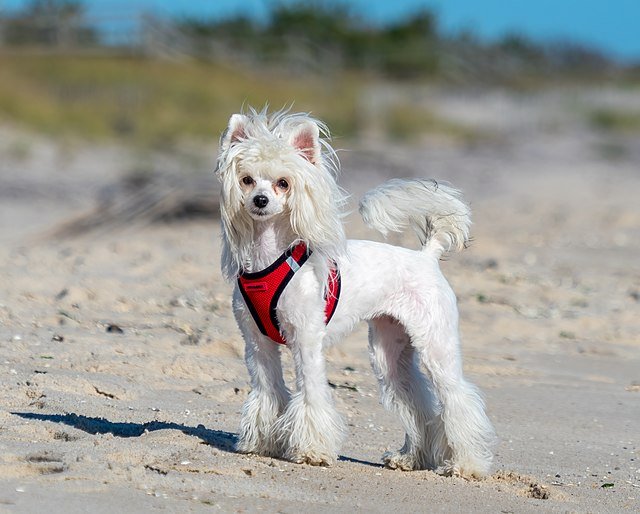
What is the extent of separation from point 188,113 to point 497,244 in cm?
1416

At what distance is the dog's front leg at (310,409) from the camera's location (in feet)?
16.9

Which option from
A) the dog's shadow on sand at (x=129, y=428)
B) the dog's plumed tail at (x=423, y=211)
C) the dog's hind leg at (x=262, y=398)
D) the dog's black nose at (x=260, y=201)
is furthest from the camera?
the dog's shadow on sand at (x=129, y=428)

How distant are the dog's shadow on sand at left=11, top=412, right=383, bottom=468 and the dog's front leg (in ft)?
1.50

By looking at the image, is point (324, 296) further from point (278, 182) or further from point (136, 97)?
point (136, 97)

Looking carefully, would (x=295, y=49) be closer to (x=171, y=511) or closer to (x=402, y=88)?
(x=402, y=88)

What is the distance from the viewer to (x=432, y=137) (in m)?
30.3

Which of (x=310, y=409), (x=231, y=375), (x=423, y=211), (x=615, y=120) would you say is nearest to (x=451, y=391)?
(x=310, y=409)

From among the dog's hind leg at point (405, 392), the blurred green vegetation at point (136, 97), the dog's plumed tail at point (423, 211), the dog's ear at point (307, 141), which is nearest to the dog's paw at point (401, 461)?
the dog's hind leg at point (405, 392)

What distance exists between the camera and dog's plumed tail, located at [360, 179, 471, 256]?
18.1ft

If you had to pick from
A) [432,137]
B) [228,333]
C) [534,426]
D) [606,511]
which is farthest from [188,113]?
[606,511]

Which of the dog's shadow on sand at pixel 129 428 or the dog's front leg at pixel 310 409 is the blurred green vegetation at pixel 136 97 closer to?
the dog's shadow on sand at pixel 129 428

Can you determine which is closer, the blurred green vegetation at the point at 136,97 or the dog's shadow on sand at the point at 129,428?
the dog's shadow on sand at the point at 129,428

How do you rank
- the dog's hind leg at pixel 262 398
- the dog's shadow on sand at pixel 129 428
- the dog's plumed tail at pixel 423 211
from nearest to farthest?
the dog's hind leg at pixel 262 398
the dog's plumed tail at pixel 423 211
the dog's shadow on sand at pixel 129 428

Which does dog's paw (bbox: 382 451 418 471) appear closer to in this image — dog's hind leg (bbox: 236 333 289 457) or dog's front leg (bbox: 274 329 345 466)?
dog's front leg (bbox: 274 329 345 466)
